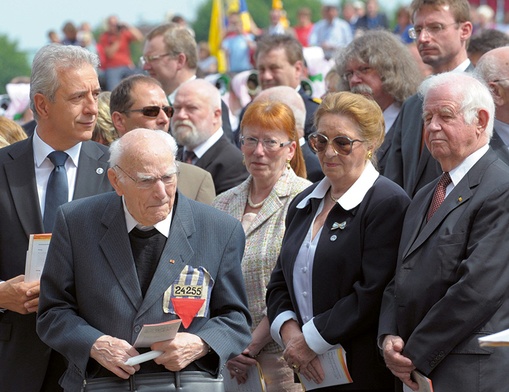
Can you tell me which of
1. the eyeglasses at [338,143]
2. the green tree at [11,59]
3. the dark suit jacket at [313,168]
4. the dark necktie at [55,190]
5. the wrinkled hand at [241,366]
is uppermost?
the eyeglasses at [338,143]

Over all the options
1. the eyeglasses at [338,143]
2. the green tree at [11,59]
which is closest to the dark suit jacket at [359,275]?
the eyeglasses at [338,143]

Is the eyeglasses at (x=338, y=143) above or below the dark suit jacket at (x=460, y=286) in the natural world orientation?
above

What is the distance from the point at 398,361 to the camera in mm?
4797

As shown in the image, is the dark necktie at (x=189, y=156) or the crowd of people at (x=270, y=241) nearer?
the crowd of people at (x=270, y=241)

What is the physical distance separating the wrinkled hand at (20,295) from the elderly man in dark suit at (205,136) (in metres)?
2.37

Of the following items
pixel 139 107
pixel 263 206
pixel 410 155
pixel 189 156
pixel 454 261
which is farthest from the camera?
pixel 189 156

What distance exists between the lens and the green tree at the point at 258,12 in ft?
327

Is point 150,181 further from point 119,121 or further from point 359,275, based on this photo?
point 119,121

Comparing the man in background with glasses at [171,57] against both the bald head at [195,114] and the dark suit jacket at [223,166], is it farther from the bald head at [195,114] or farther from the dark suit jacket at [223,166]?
the dark suit jacket at [223,166]

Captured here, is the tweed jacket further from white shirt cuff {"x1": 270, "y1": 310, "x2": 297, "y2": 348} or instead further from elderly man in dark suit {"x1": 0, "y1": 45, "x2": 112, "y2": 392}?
elderly man in dark suit {"x1": 0, "y1": 45, "x2": 112, "y2": 392}

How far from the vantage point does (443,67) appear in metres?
6.78

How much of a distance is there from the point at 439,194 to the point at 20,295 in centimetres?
216

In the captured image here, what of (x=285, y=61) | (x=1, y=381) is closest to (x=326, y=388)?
(x=1, y=381)

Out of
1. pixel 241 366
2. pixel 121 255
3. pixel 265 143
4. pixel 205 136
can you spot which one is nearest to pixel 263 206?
pixel 265 143
